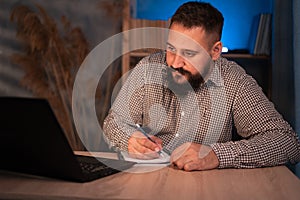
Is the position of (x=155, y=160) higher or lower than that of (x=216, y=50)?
lower

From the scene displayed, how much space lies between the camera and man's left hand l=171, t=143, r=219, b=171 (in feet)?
4.55

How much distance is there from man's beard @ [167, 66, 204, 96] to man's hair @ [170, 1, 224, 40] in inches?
7.0

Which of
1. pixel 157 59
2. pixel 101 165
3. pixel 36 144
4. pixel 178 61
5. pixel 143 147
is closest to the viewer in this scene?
pixel 36 144

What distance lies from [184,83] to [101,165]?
0.63 metres

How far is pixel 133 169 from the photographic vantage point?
1387mm

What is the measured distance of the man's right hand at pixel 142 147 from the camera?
152cm

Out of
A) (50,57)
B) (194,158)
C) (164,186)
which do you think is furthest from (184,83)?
(50,57)

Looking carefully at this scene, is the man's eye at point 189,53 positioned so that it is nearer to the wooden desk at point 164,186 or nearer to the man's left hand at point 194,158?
the man's left hand at point 194,158

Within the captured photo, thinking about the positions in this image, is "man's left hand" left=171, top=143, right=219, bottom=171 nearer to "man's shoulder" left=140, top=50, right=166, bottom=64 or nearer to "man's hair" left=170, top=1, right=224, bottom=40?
"man's hair" left=170, top=1, right=224, bottom=40

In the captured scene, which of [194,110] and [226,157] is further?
[194,110]

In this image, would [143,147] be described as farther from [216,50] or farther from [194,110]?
[216,50]

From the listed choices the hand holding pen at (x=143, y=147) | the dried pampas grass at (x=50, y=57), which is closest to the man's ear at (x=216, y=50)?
the hand holding pen at (x=143, y=147)

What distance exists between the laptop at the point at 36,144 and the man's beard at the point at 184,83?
2.05ft

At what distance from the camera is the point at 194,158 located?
4.60ft
